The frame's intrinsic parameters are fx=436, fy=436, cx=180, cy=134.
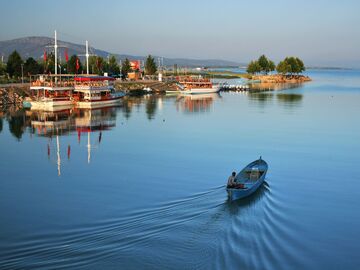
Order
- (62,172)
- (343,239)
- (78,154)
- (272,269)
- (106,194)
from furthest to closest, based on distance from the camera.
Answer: (78,154), (62,172), (106,194), (343,239), (272,269)

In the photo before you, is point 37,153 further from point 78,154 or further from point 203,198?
point 203,198

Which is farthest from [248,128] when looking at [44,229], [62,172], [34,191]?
[44,229]

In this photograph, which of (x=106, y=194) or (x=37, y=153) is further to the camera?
(x=37, y=153)

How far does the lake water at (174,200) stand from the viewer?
19594 millimetres

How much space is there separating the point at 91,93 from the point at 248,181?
62827mm

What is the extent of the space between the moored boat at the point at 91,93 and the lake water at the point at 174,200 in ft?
89.4

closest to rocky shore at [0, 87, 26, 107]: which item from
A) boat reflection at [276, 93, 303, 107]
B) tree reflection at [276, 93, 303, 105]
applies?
boat reflection at [276, 93, 303, 107]

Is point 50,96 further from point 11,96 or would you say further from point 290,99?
point 290,99

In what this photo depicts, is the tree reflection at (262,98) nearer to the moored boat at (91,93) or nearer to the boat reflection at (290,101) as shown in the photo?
the boat reflection at (290,101)

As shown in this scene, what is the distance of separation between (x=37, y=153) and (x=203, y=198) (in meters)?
22.3

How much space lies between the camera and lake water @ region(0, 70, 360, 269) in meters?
19.6

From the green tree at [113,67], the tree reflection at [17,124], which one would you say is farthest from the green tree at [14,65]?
the green tree at [113,67]

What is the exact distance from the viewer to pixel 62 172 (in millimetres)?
35688

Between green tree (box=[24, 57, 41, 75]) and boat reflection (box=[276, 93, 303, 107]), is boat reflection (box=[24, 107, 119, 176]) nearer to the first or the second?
green tree (box=[24, 57, 41, 75])
